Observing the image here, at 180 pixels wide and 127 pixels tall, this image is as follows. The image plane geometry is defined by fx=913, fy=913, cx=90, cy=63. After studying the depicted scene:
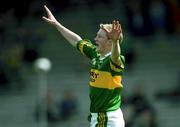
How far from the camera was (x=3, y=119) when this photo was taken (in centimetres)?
1825

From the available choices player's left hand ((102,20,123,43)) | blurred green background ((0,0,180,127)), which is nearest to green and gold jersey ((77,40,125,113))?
player's left hand ((102,20,123,43))

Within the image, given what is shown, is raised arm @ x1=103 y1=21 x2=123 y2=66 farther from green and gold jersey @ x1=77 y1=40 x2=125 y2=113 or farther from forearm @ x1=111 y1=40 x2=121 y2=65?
green and gold jersey @ x1=77 y1=40 x2=125 y2=113

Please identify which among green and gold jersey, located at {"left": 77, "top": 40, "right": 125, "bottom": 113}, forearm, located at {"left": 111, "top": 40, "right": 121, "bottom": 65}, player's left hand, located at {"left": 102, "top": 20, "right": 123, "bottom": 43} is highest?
player's left hand, located at {"left": 102, "top": 20, "right": 123, "bottom": 43}

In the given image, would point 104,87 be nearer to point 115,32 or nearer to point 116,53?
point 116,53

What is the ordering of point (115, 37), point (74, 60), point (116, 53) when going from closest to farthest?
point (115, 37) < point (116, 53) < point (74, 60)

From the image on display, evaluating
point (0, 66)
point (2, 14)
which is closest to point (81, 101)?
point (0, 66)

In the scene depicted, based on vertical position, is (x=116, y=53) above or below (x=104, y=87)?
above

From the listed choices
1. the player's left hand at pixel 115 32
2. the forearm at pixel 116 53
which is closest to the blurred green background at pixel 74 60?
the forearm at pixel 116 53

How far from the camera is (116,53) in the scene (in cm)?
828

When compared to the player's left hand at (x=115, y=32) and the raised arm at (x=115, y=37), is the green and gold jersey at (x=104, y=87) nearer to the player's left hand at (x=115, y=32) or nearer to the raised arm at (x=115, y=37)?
the raised arm at (x=115, y=37)

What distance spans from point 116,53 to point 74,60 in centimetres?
1097

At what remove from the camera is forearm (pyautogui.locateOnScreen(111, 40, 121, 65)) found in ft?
27.0

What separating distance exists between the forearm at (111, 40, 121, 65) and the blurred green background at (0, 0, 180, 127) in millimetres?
8570

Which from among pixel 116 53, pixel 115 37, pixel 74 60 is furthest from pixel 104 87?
pixel 74 60
